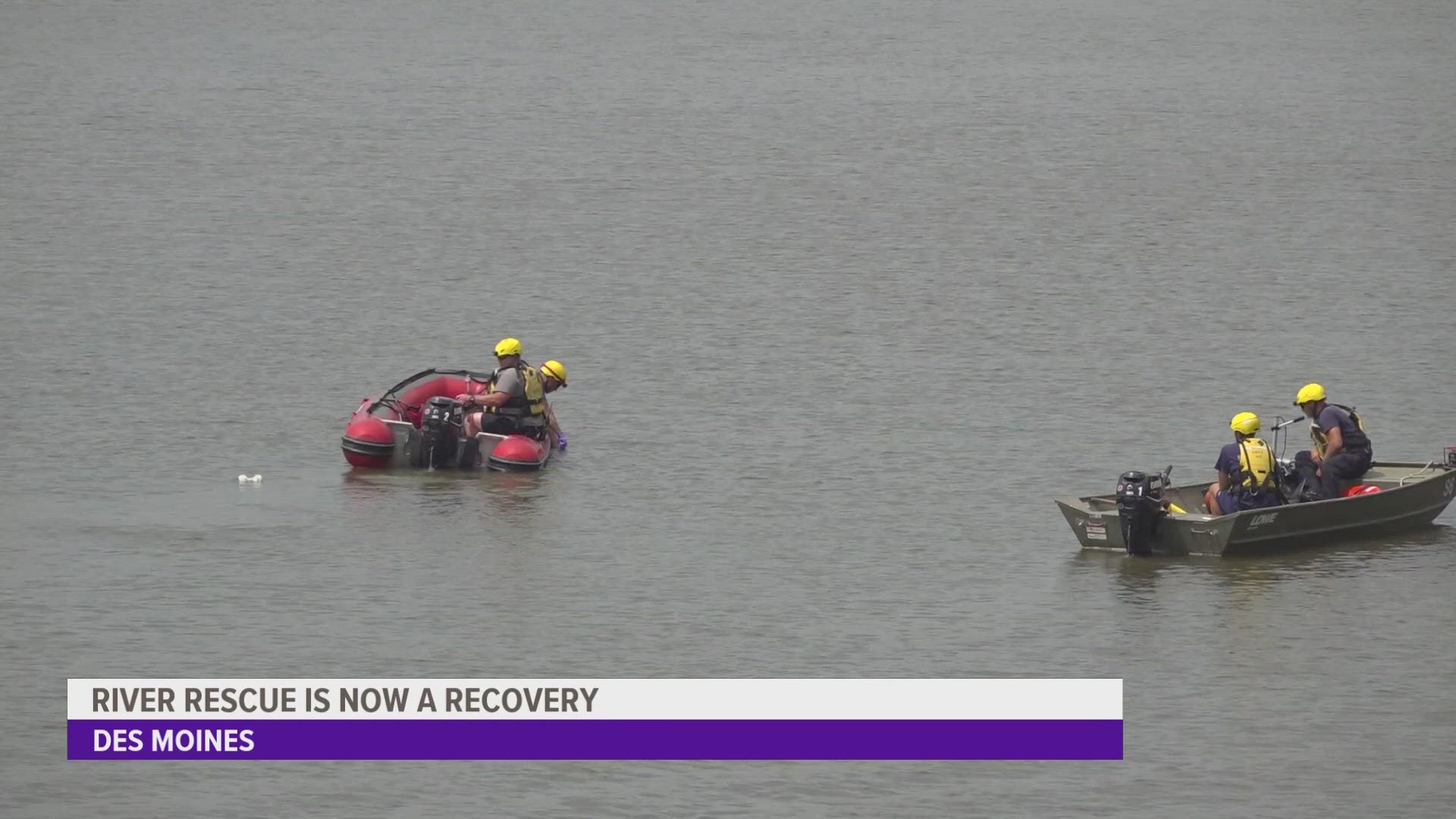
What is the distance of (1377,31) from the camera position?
9200 cm

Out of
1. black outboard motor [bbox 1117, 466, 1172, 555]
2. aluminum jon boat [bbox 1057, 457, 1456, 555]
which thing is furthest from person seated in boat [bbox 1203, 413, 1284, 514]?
black outboard motor [bbox 1117, 466, 1172, 555]

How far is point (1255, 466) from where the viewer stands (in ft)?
81.8

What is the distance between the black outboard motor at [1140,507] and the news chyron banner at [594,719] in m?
3.41

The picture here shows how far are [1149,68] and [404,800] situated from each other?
68.3 meters

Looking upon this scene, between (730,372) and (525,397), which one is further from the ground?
(730,372)

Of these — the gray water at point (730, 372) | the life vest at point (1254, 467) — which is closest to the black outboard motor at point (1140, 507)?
the gray water at point (730, 372)

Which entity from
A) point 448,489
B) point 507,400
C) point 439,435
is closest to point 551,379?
point 507,400

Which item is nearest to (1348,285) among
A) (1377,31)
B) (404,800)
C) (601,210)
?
(601,210)

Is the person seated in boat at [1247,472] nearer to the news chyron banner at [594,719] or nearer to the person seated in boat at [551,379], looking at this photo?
the news chyron banner at [594,719]

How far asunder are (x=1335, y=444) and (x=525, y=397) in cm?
958

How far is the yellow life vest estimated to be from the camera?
2489cm

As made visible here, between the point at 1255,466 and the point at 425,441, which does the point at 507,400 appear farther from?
the point at 1255,466

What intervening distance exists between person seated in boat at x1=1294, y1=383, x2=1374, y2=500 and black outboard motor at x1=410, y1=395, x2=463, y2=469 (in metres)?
9.88

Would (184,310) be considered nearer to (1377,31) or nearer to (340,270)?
(340,270)
